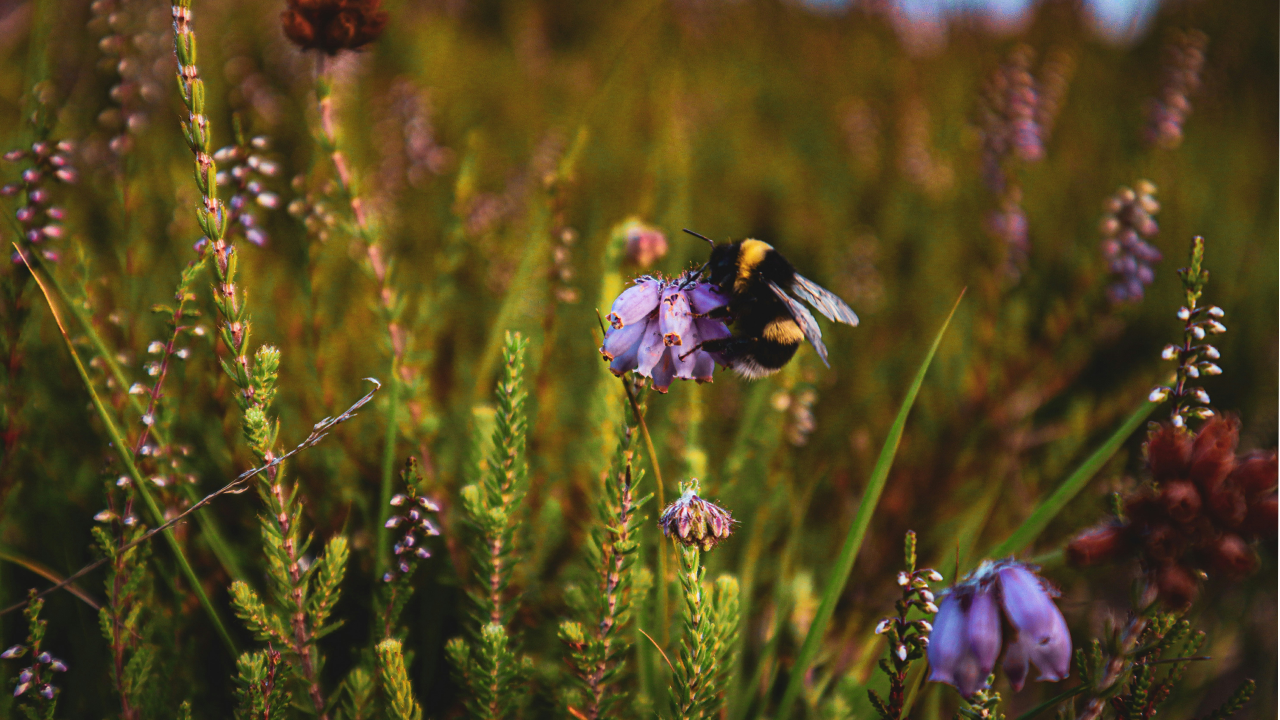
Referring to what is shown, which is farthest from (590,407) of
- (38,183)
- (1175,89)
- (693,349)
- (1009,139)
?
(1175,89)

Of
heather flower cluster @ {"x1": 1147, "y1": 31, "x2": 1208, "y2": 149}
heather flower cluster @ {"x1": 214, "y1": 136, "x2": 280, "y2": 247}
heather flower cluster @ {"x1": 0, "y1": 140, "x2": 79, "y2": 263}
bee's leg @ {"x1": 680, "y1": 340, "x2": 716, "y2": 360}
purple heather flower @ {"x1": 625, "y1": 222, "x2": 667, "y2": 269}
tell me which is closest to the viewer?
bee's leg @ {"x1": 680, "y1": 340, "x2": 716, "y2": 360}

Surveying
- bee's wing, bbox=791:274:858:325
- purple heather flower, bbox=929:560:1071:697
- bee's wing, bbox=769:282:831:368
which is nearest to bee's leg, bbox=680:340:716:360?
bee's wing, bbox=769:282:831:368

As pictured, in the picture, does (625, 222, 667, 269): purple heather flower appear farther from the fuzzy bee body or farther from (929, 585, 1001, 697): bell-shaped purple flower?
(929, 585, 1001, 697): bell-shaped purple flower

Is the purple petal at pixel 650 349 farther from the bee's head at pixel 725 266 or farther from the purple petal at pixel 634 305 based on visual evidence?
the bee's head at pixel 725 266

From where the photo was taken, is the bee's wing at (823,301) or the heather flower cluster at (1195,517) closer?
the heather flower cluster at (1195,517)

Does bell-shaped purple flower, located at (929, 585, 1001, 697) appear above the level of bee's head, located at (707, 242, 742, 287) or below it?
below

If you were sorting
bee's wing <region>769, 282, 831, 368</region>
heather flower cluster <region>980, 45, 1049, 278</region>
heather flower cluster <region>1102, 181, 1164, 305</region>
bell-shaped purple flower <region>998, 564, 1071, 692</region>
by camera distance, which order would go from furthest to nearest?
heather flower cluster <region>980, 45, 1049, 278</region> → heather flower cluster <region>1102, 181, 1164, 305</region> → bee's wing <region>769, 282, 831, 368</region> → bell-shaped purple flower <region>998, 564, 1071, 692</region>

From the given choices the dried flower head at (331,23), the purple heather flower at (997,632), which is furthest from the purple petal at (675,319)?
the dried flower head at (331,23)
